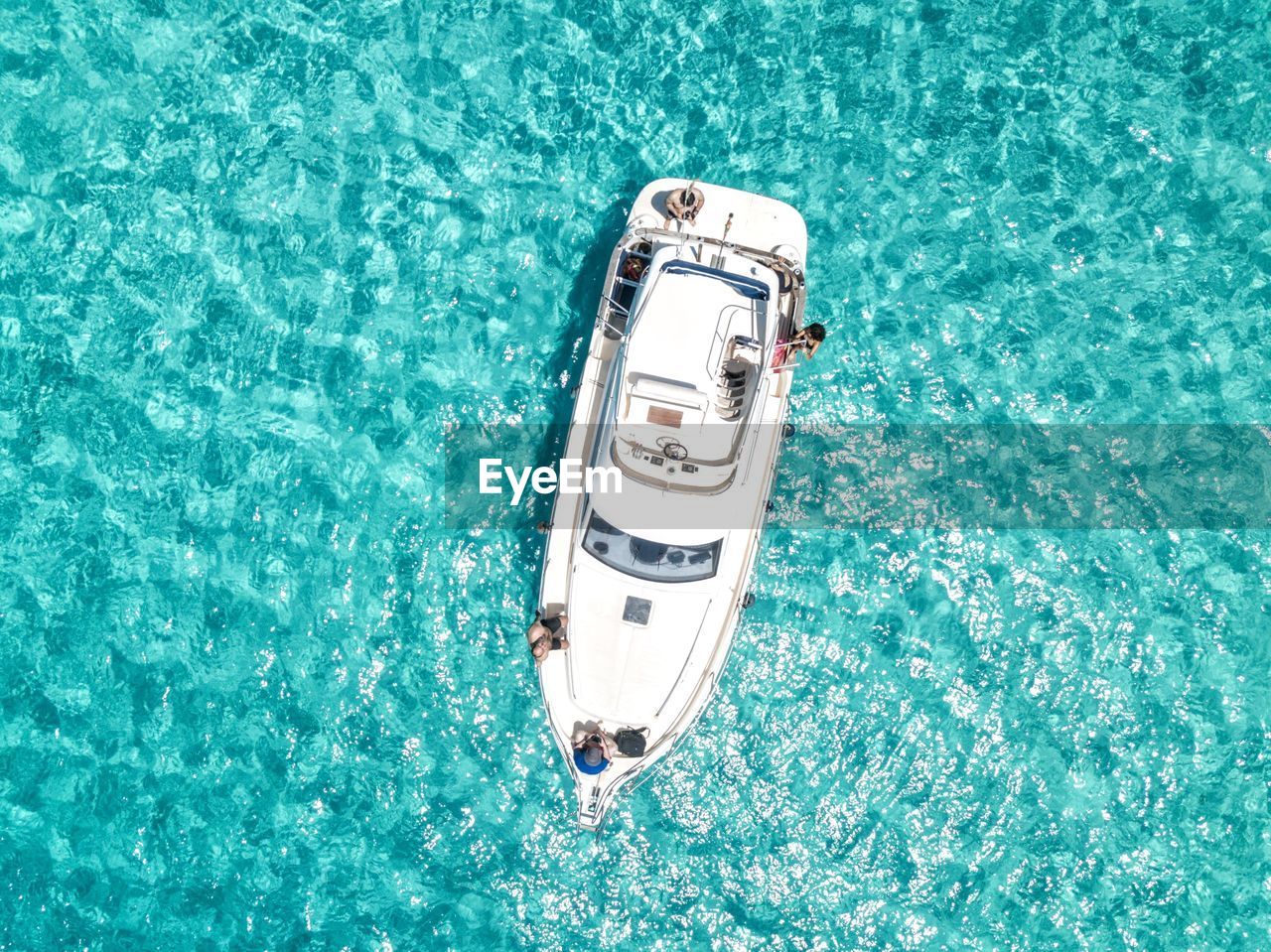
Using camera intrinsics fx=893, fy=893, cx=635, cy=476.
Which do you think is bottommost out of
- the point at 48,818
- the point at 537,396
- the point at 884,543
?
the point at 48,818

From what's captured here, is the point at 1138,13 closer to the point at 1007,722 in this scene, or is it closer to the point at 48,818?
Answer: the point at 1007,722

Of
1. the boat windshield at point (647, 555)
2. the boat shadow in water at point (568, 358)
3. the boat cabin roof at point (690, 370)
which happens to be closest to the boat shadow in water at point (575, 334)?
the boat shadow in water at point (568, 358)

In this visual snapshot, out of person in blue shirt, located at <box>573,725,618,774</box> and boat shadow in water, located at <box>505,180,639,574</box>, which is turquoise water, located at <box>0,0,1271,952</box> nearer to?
boat shadow in water, located at <box>505,180,639,574</box>

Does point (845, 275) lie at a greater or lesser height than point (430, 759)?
greater

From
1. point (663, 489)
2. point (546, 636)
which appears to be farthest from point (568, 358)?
point (546, 636)

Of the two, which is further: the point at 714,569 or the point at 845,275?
the point at 845,275

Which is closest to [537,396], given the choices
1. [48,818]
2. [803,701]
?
[803,701]
